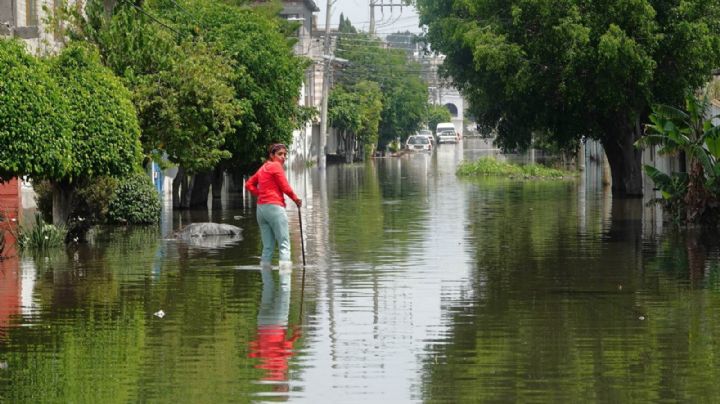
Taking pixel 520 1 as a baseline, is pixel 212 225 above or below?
below

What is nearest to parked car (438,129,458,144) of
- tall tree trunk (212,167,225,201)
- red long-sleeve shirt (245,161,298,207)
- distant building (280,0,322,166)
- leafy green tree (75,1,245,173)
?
distant building (280,0,322,166)

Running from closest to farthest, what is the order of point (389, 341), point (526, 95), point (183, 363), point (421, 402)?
point (421, 402) → point (183, 363) → point (389, 341) → point (526, 95)

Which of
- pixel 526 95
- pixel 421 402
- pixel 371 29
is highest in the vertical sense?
pixel 371 29

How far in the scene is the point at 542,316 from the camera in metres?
14.3

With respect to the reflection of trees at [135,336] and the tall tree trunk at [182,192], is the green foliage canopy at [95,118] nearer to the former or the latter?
the reflection of trees at [135,336]

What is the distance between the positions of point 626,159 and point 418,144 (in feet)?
292

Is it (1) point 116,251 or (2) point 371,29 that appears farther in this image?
(2) point 371,29

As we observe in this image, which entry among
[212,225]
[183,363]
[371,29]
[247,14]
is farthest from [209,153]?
[371,29]

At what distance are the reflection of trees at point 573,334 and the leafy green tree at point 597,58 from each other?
47.7ft

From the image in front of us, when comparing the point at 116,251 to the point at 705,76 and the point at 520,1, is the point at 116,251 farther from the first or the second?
the point at 705,76

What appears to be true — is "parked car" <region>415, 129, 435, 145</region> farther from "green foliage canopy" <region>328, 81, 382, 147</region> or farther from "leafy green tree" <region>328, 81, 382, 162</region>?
"green foliage canopy" <region>328, 81, 382, 147</region>

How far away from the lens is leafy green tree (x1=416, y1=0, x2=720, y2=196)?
122ft

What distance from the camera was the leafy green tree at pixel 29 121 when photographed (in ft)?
67.6

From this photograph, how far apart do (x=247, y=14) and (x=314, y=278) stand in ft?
72.3
